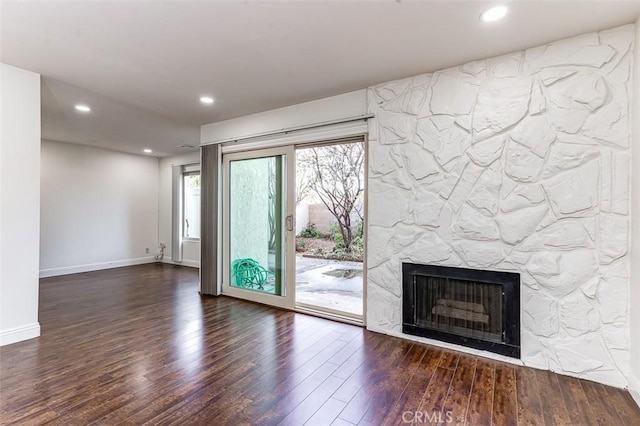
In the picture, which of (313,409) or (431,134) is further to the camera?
(431,134)

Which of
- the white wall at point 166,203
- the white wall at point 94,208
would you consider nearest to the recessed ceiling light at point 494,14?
the white wall at point 166,203

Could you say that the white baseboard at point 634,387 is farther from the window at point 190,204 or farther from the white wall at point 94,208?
the white wall at point 94,208

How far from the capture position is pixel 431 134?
2.87 meters

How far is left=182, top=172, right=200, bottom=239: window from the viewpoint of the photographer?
6.96m

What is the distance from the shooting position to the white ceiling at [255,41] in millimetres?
1972

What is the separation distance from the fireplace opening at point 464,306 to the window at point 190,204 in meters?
5.41

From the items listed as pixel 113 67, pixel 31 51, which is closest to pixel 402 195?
pixel 113 67

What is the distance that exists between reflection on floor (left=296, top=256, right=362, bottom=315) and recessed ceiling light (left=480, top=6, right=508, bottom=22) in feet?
9.84

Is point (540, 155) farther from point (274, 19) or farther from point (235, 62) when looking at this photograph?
point (235, 62)

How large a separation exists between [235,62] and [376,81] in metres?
1.36

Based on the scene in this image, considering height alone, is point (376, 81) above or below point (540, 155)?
above

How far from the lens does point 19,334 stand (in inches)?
111

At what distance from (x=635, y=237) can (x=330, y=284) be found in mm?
4097

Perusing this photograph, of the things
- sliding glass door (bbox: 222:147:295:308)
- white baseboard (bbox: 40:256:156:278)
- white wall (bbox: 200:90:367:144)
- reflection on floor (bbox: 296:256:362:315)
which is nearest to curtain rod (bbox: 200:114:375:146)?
white wall (bbox: 200:90:367:144)
